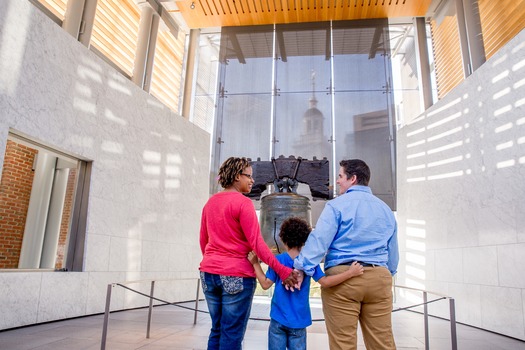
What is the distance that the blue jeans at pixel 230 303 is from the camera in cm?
174

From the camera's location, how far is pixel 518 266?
3965mm

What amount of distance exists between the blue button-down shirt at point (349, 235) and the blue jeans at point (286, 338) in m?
0.41

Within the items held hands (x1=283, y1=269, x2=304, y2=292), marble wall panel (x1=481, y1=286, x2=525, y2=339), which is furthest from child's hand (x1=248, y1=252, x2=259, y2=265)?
marble wall panel (x1=481, y1=286, x2=525, y2=339)

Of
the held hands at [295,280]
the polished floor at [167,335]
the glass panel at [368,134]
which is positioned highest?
the glass panel at [368,134]

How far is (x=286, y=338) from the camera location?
6.56 ft

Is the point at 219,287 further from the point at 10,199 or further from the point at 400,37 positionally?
the point at 400,37

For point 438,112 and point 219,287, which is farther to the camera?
point 438,112

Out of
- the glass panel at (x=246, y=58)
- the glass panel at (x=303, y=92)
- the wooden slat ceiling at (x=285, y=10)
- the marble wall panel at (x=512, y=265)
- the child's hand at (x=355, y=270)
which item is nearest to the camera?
the child's hand at (x=355, y=270)

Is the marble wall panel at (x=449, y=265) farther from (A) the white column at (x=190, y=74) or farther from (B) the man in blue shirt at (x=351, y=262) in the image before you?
(A) the white column at (x=190, y=74)

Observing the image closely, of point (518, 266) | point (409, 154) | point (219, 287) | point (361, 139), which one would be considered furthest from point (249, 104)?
point (219, 287)

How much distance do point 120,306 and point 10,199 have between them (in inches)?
105

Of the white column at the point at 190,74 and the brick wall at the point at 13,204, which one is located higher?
the white column at the point at 190,74

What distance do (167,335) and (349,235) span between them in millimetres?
2661

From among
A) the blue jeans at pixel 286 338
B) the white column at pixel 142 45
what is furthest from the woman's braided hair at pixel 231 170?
the white column at pixel 142 45
